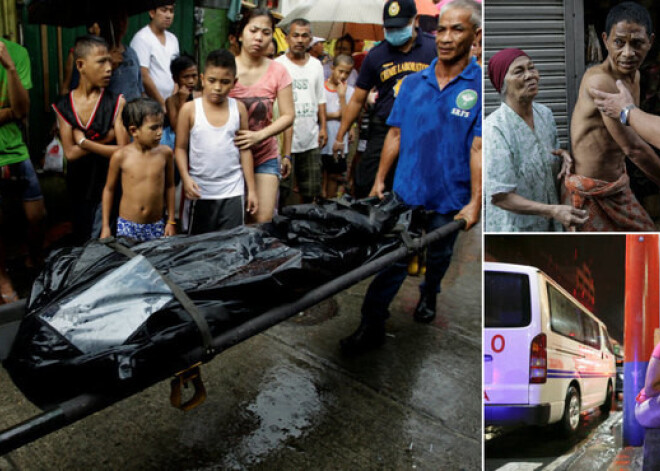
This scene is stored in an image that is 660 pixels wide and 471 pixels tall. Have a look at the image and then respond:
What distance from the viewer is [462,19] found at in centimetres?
299

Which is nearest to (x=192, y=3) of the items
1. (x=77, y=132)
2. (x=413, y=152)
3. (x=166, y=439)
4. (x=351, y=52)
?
(x=351, y=52)

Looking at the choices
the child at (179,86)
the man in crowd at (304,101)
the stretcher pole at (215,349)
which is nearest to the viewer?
the stretcher pole at (215,349)

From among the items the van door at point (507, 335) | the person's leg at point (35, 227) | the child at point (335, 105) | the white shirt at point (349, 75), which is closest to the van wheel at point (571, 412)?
the van door at point (507, 335)

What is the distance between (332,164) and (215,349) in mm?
4371

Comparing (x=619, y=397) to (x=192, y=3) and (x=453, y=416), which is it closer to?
(x=453, y=416)

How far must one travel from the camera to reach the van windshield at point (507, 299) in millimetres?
1463

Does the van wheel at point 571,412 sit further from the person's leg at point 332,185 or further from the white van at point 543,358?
the person's leg at point 332,185

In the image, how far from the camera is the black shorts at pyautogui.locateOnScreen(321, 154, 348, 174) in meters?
5.89

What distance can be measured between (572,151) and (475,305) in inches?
107

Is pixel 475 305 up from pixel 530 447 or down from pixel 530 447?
down

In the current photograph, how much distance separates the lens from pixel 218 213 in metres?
3.49

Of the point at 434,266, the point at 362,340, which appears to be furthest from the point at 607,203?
the point at 434,266

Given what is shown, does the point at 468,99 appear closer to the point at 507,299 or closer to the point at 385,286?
the point at 385,286

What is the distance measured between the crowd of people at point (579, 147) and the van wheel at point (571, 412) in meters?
0.40
